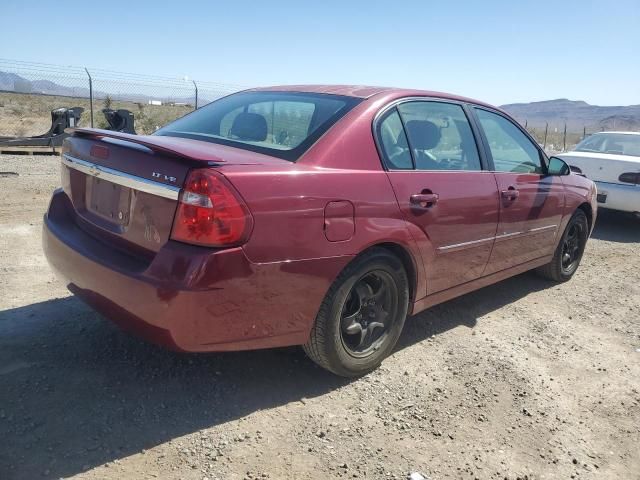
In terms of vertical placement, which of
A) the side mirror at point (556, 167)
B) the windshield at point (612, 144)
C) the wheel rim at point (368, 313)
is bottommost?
the wheel rim at point (368, 313)

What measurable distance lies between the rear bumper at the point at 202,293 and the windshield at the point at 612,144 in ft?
23.9

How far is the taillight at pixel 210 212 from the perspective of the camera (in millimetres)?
2383

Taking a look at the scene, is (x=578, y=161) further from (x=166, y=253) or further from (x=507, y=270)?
(x=166, y=253)

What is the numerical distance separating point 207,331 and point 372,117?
1516 millimetres

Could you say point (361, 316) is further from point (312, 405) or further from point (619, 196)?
point (619, 196)

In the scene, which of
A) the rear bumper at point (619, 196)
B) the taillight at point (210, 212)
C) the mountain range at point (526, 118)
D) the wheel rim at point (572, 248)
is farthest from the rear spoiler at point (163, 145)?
the mountain range at point (526, 118)

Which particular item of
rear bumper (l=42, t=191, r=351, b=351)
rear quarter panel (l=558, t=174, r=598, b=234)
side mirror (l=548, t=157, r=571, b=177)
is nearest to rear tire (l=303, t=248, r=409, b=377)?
rear bumper (l=42, t=191, r=351, b=351)

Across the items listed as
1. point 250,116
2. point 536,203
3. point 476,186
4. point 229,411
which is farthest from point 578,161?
point 229,411

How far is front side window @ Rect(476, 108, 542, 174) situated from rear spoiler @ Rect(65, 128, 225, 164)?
2194mm

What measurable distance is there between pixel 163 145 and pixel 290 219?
2.31ft

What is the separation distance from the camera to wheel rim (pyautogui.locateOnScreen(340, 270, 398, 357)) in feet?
10.2

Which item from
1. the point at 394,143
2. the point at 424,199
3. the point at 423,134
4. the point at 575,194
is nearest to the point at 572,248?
the point at 575,194

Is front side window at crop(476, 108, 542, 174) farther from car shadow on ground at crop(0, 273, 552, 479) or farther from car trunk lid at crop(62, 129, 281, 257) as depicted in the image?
car trunk lid at crop(62, 129, 281, 257)

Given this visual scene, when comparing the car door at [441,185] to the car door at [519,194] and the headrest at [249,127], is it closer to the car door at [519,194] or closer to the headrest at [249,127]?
the car door at [519,194]
